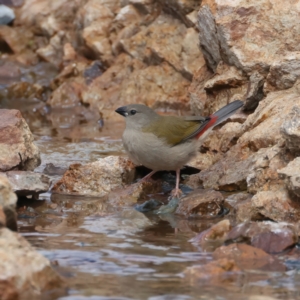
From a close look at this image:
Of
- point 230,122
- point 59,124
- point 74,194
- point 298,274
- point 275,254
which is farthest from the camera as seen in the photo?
point 59,124

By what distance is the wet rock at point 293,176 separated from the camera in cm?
548

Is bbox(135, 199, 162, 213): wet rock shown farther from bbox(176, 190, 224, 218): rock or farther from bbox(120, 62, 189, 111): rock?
bbox(120, 62, 189, 111): rock

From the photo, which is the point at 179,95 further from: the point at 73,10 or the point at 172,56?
the point at 73,10

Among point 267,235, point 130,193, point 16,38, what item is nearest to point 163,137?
point 130,193

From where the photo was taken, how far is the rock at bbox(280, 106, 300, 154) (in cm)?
586

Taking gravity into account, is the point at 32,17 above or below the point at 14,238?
above

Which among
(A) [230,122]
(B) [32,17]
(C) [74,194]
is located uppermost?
(B) [32,17]

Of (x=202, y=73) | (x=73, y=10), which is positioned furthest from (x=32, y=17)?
(x=202, y=73)

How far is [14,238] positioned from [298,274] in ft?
5.75

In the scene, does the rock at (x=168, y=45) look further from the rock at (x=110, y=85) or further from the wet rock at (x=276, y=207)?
the wet rock at (x=276, y=207)

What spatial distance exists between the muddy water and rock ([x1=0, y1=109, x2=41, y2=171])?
41 cm

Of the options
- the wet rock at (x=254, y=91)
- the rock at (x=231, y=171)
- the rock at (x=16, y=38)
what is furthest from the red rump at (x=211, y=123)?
the rock at (x=16, y=38)

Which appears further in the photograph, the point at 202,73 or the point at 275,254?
the point at 202,73

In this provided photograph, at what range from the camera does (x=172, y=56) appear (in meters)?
11.9
